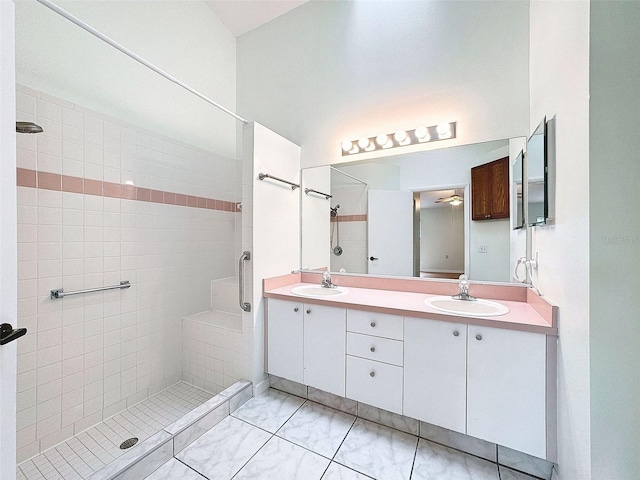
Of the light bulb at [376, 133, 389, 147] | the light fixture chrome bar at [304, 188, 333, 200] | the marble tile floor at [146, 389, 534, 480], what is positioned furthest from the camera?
the light fixture chrome bar at [304, 188, 333, 200]

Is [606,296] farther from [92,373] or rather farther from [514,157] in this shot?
[92,373]

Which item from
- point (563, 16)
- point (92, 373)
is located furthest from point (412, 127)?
point (92, 373)

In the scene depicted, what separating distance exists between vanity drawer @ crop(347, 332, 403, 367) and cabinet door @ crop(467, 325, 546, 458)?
0.37 metres

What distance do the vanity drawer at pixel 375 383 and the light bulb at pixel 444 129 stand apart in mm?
1638

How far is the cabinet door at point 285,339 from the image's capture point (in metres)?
1.95

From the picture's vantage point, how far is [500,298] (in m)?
1.76

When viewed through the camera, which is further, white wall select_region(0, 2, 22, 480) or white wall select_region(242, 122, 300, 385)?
white wall select_region(242, 122, 300, 385)

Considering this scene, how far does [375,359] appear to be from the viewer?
5.43 feet

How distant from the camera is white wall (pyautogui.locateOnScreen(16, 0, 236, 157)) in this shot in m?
1.65

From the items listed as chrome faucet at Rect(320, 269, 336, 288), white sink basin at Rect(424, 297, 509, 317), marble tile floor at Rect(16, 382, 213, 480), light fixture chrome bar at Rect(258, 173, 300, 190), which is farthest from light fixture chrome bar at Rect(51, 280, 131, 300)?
white sink basin at Rect(424, 297, 509, 317)

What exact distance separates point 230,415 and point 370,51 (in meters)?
2.98

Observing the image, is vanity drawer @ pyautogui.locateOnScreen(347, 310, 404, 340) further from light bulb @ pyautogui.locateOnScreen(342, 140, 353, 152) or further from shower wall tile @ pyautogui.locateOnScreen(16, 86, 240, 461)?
light bulb @ pyautogui.locateOnScreen(342, 140, 353, 152)

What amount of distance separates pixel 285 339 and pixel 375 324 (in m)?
0.74

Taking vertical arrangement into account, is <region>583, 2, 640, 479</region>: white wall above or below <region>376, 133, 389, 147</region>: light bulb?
below
